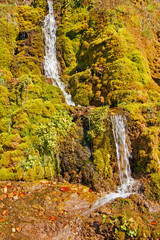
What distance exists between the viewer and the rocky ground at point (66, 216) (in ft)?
13.2

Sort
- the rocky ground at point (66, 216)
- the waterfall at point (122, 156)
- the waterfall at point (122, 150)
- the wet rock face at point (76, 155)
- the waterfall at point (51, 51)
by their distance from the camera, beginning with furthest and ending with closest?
1. the waterfall at point (51, 51)
2. the wet rock face at point (76, 155)
3. the waterfall at point (122, 150)
4. the waterfall at point (122, 156)
5. the rocky ground at point (66, 216)

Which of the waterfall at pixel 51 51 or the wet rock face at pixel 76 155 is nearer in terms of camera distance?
the wet rock face at pixel 76 155

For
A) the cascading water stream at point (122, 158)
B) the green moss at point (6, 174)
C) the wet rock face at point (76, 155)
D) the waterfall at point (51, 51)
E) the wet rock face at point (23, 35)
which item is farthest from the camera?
the wet rock face at point (23, 35)

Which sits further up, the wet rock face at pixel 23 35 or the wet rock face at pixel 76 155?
the wet rock face at pixel 23 35

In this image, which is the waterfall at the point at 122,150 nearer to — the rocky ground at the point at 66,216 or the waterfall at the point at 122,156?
the waterfall at the point at 122,156

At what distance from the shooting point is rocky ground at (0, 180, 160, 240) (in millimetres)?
4023

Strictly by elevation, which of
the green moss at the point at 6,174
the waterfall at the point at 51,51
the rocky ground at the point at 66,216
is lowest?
the rocky ground at the point at 66,216

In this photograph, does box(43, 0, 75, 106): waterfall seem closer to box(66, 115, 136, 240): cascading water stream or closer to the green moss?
box(66, 115, 136, 240): cascading water stream

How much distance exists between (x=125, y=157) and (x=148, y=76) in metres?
5.28

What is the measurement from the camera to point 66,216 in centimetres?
483

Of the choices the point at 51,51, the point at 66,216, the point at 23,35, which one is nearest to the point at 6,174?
the point at 66,216

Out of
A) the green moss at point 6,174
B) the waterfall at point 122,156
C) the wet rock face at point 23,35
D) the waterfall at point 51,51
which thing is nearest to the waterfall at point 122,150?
the waterfall at point 122,156

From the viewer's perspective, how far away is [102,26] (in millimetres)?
11719

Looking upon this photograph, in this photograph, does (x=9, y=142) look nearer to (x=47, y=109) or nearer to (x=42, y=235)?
(x=47, y=109)
